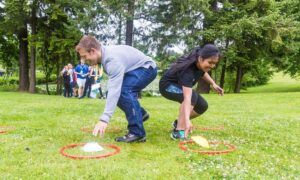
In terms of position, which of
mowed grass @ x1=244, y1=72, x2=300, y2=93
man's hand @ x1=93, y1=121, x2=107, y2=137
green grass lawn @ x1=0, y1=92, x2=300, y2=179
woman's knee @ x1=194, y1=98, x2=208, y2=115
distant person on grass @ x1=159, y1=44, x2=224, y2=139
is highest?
distant person on grass @ x1=159, y1=44, x2=224, y2=139

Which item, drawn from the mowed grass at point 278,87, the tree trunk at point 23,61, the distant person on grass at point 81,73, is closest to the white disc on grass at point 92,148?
the distant person on grass at point 81,73

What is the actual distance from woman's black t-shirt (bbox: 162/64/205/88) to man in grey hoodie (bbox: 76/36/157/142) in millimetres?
351

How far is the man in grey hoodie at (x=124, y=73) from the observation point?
15.9 ft

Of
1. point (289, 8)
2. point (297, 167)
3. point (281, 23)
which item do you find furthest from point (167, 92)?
point (289, 8)

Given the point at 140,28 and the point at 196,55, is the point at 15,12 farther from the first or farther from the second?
the point at 196,55

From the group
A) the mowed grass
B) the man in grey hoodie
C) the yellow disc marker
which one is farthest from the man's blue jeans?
the mowed grass

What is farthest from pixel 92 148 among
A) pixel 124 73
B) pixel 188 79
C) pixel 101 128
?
pixel 188 79

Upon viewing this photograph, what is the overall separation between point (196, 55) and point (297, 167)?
2180mm

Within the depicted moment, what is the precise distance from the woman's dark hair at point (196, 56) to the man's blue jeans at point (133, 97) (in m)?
0.51

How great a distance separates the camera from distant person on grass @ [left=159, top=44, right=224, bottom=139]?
528cm

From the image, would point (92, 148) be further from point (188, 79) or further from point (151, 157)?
→ point (188, 79)

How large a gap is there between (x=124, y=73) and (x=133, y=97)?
390 millimetres

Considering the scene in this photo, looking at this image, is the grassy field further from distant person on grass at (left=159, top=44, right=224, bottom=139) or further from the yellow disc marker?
distant person on grass at (left=159, top=44, right=224, bottom=139)

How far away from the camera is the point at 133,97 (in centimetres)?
542
